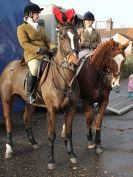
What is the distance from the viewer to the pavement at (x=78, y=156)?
6227mm

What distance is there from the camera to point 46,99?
253 inches

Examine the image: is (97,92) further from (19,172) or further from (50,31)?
(50,31)

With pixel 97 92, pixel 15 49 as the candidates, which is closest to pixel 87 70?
pixel 97 92

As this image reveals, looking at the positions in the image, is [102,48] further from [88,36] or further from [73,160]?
[73,160]

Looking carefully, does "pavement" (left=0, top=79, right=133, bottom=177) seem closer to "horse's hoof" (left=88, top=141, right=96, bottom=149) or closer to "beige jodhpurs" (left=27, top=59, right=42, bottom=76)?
"horse's hoof" (left=88, top=141, right=96, bottom=149)

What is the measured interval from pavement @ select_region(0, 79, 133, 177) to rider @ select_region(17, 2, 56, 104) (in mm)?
1195

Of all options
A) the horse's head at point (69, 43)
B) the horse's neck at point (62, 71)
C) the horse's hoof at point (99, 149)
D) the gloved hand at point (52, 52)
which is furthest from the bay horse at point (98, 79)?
the horse's head at point (69, 43)

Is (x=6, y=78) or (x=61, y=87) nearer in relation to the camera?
(x=61, y=87)

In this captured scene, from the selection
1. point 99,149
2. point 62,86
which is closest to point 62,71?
point 62,86

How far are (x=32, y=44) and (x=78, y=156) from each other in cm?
234

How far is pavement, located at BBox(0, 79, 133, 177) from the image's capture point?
623 centimetres

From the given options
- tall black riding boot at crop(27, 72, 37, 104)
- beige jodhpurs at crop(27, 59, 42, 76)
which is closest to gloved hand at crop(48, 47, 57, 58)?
beige jodhpurs at crop(27, 59, 42, 76)

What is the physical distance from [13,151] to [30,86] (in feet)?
5.10

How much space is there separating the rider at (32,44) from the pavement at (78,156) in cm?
119
